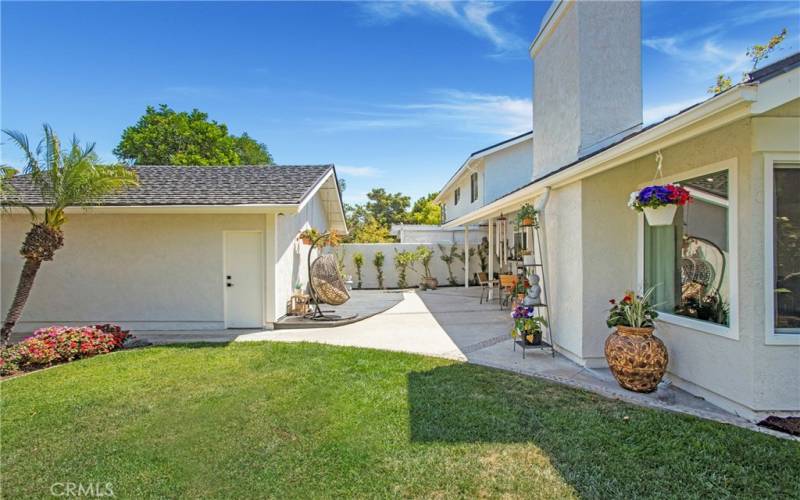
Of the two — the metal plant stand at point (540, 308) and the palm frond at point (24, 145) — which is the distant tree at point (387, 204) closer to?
the metal plant stand at point (540, 308)

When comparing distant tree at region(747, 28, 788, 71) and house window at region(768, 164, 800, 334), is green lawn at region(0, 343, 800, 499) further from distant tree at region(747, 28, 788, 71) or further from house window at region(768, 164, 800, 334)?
distant tree at region(747, 28, 788, 71)

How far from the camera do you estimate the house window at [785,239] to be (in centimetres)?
436

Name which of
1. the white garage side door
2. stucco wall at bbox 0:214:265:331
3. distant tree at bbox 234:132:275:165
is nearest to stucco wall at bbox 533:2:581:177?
stucco wall at bbox 0:214:265:331

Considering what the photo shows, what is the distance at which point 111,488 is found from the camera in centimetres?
337

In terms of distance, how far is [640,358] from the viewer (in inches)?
203

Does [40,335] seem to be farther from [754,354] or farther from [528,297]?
[754,354]

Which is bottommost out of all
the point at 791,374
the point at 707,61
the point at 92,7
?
the point at 791,374

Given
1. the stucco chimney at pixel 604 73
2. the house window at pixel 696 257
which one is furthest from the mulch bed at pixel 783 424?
the stucco chimney at pixel 604 73

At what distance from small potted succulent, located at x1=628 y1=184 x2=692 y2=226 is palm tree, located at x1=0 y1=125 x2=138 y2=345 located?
1021 centimetres

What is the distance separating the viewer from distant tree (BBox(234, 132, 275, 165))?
39344 millimetres

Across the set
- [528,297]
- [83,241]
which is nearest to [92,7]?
[83,241]

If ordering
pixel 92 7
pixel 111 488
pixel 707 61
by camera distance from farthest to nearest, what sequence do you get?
1. pixel 707 61
2. pixel 92 7
3. pixel 111 488

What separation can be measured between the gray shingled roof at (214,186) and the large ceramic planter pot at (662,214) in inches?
297

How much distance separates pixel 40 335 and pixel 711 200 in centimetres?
1142
